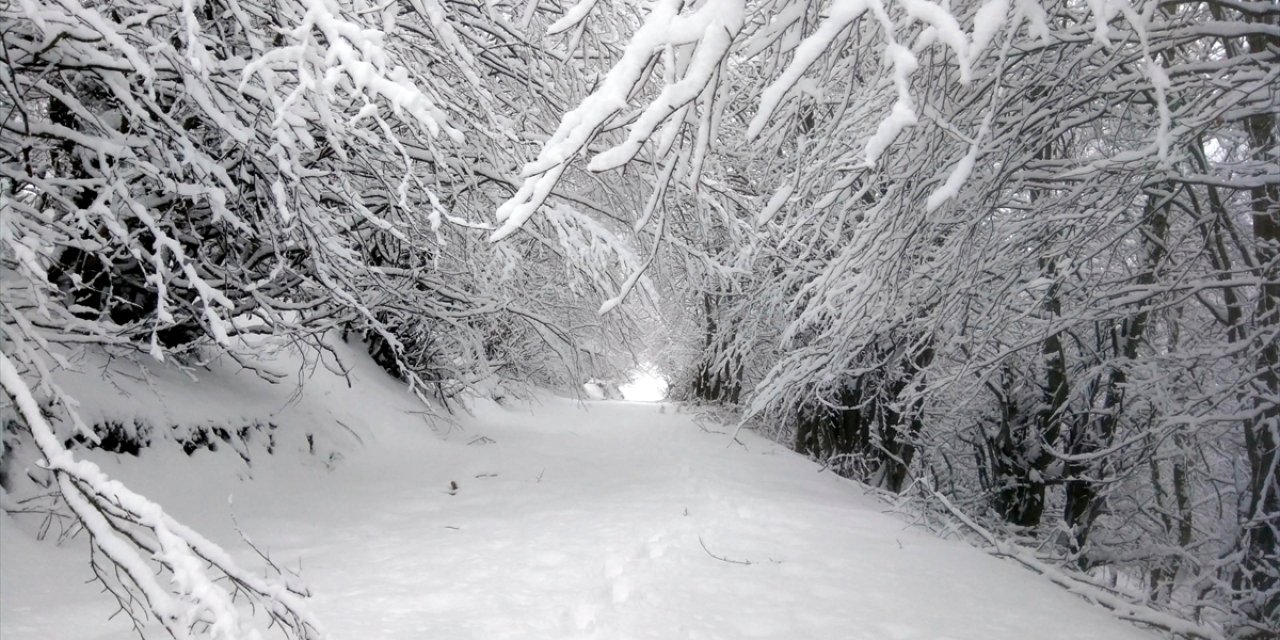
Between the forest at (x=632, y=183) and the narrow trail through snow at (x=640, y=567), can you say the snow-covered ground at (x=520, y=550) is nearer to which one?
the narrow trail through snow at (x=640, y=567)

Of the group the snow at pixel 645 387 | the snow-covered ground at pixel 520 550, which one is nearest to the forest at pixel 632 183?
the snow-covered ground at pixel 520 550

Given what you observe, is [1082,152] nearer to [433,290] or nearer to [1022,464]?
[1022,464]

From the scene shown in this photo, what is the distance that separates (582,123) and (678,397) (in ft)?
81.7

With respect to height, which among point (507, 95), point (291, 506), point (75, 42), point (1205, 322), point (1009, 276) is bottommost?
point (291, 506)

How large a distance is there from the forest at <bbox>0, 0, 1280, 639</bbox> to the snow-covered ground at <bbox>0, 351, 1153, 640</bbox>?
1.21 ft

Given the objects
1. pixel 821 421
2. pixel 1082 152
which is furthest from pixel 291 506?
pixel 821 421

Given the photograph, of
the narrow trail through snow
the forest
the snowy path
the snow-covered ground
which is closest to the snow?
the snow-covered ground

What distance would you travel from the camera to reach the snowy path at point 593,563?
142 inches

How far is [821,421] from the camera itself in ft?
45.2

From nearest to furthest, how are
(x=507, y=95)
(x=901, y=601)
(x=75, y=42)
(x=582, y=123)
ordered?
1. (x=582, y=123)
2. (x=75, y=42)
3. (x=901, y=601)
4. (x=507, y=95)

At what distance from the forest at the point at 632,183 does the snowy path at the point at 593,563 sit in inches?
18.5

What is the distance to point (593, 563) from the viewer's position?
15.5 ft

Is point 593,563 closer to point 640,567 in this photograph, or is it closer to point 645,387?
point 640,567

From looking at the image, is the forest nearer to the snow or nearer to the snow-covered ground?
the snow-covered ground
